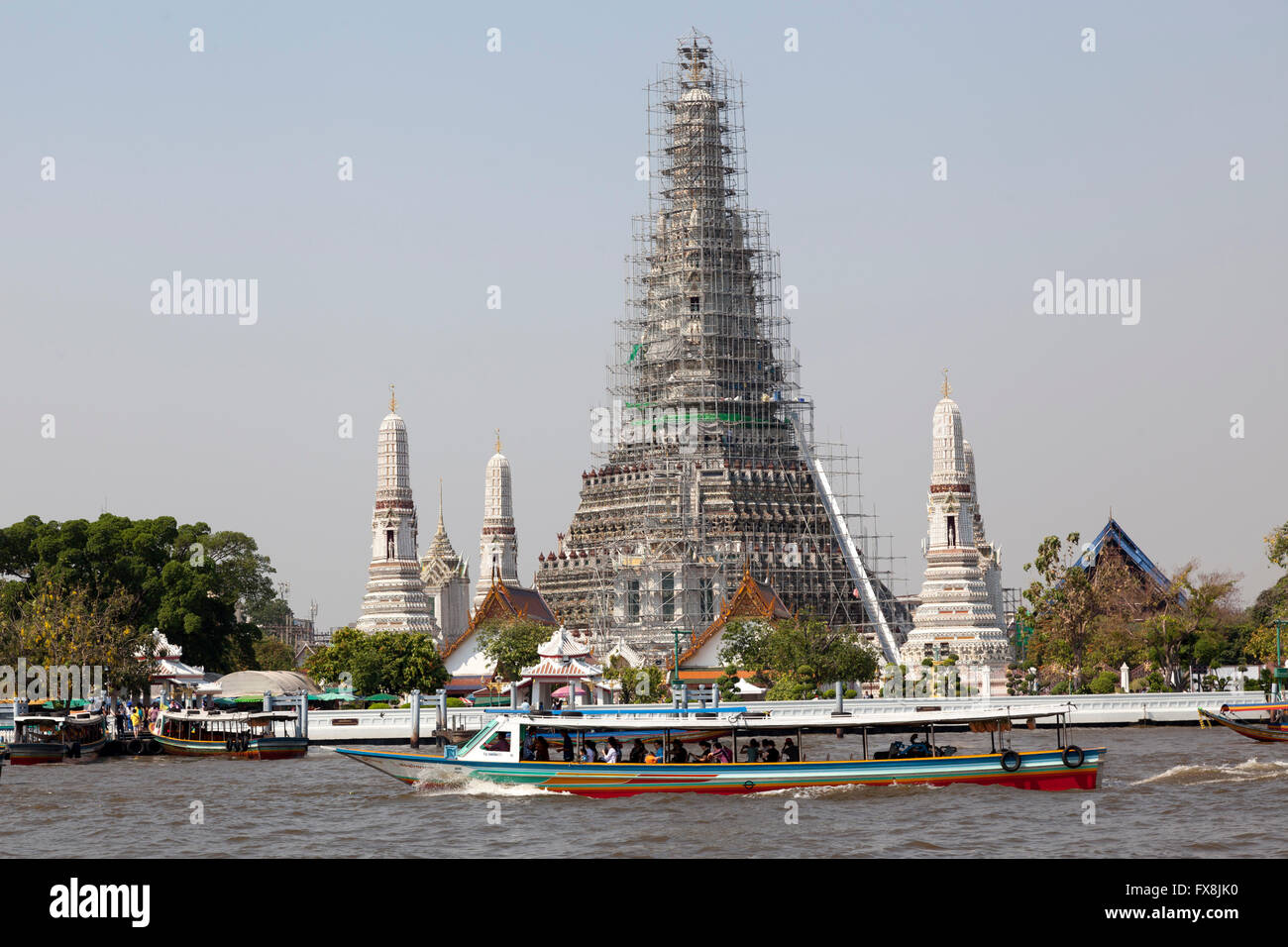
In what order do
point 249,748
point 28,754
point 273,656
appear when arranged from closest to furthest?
point 28,754, point 249,748, point 273,656

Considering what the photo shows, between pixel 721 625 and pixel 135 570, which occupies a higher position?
pixel 135 570

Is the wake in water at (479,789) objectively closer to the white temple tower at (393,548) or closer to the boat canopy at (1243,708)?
the boat canopy at (1243,708)

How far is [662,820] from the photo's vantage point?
111 ft

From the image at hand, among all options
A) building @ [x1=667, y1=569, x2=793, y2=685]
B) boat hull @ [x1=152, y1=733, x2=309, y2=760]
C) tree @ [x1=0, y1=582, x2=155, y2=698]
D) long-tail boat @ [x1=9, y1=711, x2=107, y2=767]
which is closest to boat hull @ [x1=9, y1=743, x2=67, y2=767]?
long-tail boat @ [x1=9, y1=711, x2=107, y2=767]

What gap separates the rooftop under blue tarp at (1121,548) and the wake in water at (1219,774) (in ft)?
176

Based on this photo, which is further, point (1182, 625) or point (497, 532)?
point (497, 532)

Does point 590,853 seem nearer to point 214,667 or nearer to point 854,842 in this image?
point 854,842

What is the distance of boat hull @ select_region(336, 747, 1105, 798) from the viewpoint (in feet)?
121

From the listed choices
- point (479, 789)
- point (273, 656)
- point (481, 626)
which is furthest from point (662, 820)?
point (273, 656)

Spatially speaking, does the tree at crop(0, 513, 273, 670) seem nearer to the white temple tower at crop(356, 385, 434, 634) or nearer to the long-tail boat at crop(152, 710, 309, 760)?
the white temple tower at crop(356, 385, 434, 634)

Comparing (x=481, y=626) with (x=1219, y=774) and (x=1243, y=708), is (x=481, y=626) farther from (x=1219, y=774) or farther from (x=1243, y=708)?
(x=1219, y=774)

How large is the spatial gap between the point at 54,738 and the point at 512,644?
104ft

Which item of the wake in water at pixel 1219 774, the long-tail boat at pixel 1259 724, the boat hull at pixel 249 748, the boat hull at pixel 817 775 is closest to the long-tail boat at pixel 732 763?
the boat hull at pixel 817 775

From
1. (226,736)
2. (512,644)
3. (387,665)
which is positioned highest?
(512,644)
